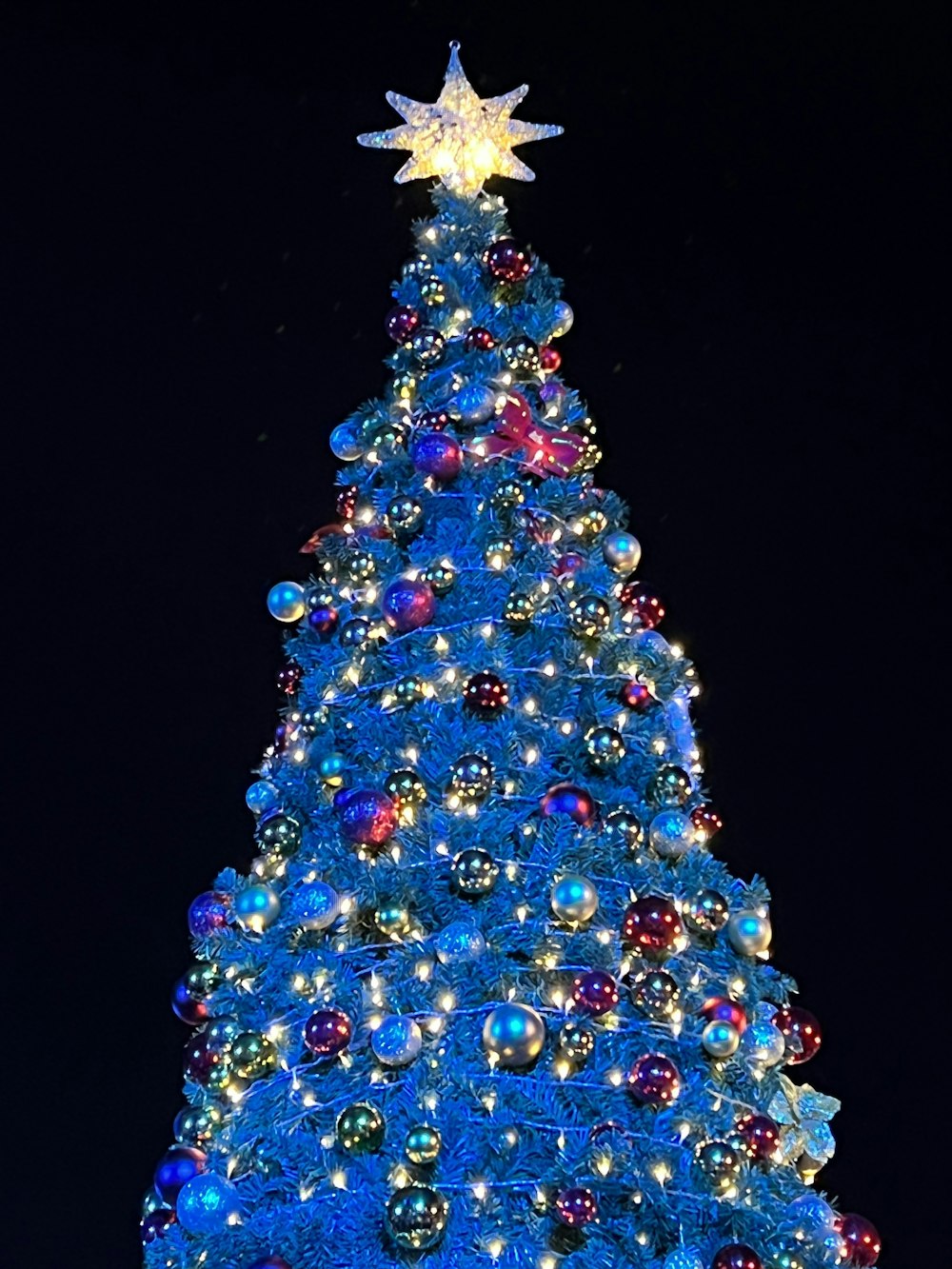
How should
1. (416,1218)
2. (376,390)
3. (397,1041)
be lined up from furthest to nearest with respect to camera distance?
(376,390)
(397,1041)
(416,1218)

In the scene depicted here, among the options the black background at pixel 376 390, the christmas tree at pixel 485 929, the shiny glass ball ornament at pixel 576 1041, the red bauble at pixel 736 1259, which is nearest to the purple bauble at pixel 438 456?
the christmas tree at pixel 485 929

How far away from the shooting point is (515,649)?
66.2 inches

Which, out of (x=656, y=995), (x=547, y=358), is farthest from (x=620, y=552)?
(x=656, y=995)

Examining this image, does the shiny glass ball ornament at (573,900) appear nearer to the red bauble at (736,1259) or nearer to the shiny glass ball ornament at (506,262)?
the red bauble at (736,1259)

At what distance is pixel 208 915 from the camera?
167cm

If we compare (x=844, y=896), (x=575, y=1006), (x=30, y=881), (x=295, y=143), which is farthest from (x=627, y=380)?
(x=575, y=1006)

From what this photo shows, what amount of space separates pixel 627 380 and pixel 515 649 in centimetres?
221

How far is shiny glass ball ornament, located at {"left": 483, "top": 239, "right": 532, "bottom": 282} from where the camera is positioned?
1.96m

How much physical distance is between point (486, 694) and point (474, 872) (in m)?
0.24

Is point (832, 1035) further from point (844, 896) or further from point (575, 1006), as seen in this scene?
point (575, 1006)

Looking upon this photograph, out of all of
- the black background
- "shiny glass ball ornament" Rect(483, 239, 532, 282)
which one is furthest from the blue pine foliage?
the black background

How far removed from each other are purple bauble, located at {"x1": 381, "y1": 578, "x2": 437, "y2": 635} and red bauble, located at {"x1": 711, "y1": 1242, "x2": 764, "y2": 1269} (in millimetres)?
820

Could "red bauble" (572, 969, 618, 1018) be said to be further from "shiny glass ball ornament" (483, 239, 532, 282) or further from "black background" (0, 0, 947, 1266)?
"black background" (0, 0, 947, 1266)

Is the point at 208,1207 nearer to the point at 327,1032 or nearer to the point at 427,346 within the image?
the point at 327,1032
